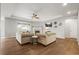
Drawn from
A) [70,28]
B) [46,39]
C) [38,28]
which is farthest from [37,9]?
[70,28]

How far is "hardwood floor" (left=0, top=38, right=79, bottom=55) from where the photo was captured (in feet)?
7.22

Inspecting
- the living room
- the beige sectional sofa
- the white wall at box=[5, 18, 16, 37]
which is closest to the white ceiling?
the living room

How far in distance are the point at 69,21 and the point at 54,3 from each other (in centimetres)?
52

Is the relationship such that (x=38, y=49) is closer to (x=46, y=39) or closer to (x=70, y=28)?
(x=46, y=39)

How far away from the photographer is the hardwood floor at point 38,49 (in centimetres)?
220

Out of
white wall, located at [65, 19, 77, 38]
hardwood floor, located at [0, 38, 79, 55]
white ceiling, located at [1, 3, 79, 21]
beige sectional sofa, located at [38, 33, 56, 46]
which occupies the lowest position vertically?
hardwood floor, located at [0, 38, 79, 55]

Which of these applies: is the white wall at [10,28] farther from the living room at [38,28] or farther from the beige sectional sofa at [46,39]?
the beige sectional sofa at [46,39]

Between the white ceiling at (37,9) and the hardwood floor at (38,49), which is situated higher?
the white ceiling at (37,9)

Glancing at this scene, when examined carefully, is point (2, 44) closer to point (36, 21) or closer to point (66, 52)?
point (36, 21)

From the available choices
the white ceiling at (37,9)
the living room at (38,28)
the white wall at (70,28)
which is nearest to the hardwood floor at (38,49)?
the living room at (38,28)

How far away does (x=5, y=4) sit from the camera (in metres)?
2.21

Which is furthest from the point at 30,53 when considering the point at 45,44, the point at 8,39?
the point at 8,39

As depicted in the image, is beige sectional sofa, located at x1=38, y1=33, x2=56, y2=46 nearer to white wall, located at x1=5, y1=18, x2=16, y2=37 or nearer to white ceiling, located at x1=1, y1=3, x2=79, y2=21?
white ceiling, located at x1=1, y1=3, x2=79, y2=21
